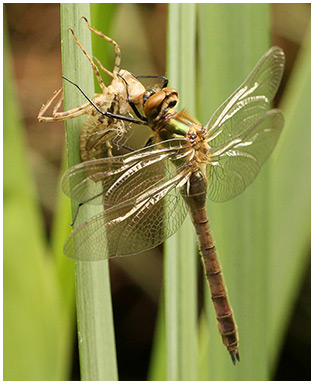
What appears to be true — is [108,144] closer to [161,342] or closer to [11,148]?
[11,148]

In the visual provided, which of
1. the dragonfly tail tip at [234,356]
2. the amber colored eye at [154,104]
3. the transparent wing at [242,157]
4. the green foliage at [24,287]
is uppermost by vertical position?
the amber colored eye at [154,104]

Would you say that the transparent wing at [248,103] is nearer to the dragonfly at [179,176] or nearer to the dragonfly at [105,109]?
the dragonfly at [179,176]

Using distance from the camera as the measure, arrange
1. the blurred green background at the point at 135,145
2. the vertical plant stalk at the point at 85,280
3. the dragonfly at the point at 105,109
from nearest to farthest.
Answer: the vertical plant stalk at the point at 85,280 < the dragonfly at the point at 105,109 < the blurred green background at the point at 135,145

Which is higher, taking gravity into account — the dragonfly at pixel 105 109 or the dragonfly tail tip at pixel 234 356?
the dragonfly at pixel 105 109

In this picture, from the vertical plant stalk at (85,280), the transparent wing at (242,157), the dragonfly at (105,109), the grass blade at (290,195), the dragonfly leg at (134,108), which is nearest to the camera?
the vertical plant stalk at (85,280)

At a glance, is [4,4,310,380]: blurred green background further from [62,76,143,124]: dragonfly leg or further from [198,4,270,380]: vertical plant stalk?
[62,76,143,124]: dragonfly leg

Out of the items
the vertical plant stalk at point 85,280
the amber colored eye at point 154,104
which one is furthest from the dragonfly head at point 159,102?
Result: the vertical plant stalk at point 85,280

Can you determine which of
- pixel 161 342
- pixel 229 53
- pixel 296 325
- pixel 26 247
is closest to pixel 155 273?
pixel 296 325

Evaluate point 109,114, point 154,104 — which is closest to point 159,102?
point 154,104
